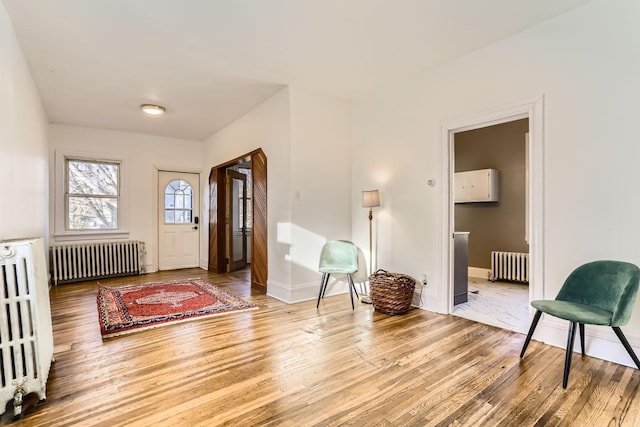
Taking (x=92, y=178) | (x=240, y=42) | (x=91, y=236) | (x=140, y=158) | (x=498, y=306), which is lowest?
(x=498, y=306)

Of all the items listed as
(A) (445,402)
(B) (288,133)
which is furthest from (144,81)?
(A) (445,402)

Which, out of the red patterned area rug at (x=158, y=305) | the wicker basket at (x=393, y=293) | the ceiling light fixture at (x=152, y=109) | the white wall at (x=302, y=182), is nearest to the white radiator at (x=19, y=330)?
the red patterned area rug at (x=158, y=305)

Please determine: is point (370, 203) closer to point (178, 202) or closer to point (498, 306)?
point (498, 306)

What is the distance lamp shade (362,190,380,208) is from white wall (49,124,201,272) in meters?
4.01

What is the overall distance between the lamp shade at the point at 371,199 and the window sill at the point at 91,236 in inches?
187

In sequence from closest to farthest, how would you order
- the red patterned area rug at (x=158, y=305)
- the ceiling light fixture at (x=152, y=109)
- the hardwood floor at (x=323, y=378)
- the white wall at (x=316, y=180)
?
the hardwood floor at (x=323, y=378) < the red patterned area rug at (x=158, y=305) < the white wall at (x=316, y=180) < the ceiling light fixture at (x=152, y=109)

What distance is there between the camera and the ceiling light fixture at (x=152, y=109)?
185 inches

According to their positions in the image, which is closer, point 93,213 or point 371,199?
point 371,199

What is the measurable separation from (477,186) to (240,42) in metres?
4.37

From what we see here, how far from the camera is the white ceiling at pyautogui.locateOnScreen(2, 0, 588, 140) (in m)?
2.55

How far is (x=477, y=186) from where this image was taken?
548 cm

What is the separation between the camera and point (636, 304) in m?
2.33

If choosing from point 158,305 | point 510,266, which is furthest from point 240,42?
point 510,266

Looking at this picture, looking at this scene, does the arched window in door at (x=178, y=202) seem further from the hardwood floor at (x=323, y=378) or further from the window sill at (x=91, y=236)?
the hardwood floor at (x=323, y=378)
